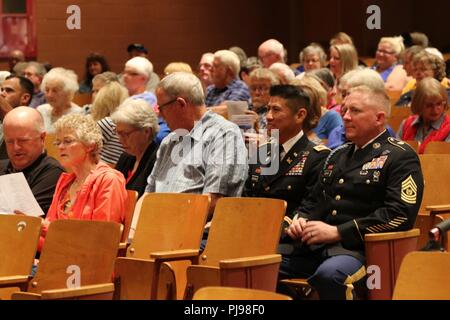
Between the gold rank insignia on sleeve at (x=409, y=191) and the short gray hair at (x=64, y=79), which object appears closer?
the gold rank insignia on sleeve at (x=409, y=191)

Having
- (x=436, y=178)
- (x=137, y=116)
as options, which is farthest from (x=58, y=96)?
(x=436, y=178)

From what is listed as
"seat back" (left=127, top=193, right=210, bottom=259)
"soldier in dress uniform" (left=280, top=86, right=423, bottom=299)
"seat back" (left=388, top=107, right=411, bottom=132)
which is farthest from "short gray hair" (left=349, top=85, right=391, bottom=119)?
"seat back" (left=388, top=107, right=411, bottom=132)

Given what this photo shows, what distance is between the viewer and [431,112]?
529 centimetres

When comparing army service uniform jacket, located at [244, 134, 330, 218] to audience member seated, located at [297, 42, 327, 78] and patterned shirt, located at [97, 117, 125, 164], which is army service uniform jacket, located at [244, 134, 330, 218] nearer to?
patterned shirt, located at [97, 117, 125, 164]

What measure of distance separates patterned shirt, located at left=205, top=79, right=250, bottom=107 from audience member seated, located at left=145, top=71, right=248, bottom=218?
8.22 ft

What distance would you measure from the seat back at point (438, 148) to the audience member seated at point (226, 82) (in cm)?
237

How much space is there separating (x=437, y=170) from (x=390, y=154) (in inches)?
25.2

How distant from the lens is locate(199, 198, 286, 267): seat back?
11.7 feet

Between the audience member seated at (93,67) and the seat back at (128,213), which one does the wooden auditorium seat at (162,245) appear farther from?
the audience member seated at (93,67)

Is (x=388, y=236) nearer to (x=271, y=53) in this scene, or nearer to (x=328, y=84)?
(x=328, y=84)

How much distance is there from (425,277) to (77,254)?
1.39 metres

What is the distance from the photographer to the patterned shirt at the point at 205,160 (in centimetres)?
420

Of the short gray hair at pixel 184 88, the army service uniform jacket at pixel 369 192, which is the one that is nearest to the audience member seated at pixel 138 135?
the short gray hair at pixel 184 88

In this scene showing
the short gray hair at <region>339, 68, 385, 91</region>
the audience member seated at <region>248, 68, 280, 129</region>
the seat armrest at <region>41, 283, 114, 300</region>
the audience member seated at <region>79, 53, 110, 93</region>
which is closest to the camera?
the seat armrest at <region>41, 283, 114, 300</region>
